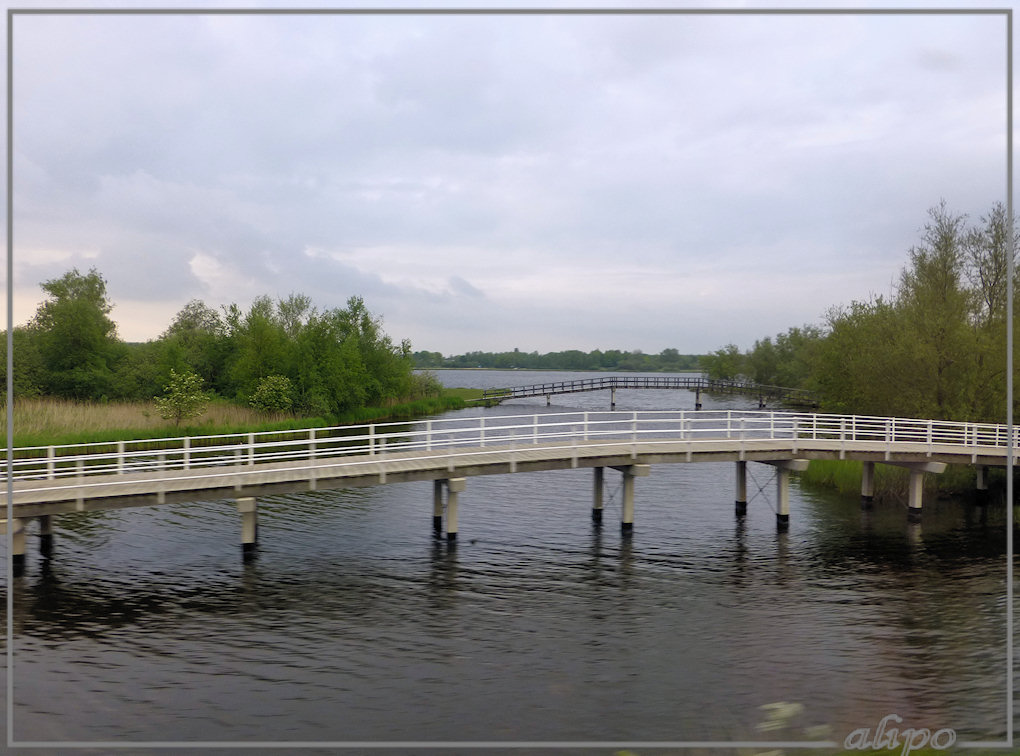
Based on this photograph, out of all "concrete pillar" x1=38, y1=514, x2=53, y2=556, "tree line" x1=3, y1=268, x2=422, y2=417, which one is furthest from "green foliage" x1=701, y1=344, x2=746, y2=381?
"concrete pillar" x1=38, y1=514, x2=53, y2=556

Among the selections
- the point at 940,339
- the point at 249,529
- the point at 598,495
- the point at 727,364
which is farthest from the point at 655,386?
the point at 249,529

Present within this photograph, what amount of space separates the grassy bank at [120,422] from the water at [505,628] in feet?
28.7

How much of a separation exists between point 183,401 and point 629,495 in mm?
25910

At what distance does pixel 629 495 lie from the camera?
24.2 meters

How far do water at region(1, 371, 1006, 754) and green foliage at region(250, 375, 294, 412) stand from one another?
20989 millimetres

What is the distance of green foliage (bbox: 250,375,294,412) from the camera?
4741 centimetres

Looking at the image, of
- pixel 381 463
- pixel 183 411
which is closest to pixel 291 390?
pixel 183 411

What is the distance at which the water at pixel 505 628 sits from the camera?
11328mm

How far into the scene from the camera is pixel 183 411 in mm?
39062

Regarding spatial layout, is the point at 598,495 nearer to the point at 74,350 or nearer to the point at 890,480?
the point at 890,480

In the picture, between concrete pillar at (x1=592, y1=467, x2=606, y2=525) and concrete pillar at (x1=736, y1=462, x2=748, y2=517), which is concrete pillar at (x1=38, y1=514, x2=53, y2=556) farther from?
concrete pillar at (x1=736, y1=462, x2=748, y2=517)

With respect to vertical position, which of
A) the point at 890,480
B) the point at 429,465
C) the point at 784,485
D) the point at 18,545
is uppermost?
the point at 429,465

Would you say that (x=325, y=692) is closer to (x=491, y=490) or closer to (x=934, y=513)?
(x=491, y=490)

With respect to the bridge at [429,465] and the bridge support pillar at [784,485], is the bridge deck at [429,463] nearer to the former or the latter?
the bridge at [429,465]
